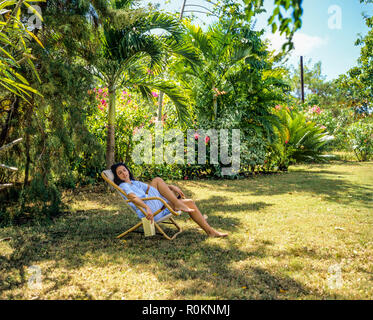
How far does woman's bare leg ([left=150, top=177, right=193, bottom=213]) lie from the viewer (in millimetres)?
4297

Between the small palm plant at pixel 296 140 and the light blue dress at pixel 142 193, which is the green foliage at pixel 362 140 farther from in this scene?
the light blue dress at pixel 142 193

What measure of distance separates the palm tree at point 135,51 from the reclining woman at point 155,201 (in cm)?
262

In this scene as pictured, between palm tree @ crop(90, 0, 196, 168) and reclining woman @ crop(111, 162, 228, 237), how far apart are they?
262 centimetres

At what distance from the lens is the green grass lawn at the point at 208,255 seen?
9.00ft

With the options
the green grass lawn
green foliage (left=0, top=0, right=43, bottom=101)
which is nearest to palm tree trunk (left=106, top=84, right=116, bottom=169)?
the green grass lawn

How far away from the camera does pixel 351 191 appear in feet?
24.4

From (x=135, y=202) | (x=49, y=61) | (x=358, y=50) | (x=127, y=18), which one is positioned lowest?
(x=135, y=202)

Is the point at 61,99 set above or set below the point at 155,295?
above

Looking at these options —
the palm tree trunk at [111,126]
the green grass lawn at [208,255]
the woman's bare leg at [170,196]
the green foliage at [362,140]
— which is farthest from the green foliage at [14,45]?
the green foliage at [362,140]

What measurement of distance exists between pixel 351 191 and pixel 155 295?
633 centimetres

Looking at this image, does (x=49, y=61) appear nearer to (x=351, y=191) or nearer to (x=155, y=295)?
(x=155, y=295)

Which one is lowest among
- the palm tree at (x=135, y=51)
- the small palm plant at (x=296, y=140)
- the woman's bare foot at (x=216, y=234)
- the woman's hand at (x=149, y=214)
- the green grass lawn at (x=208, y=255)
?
the green grass lawn at (x=208, y=255)

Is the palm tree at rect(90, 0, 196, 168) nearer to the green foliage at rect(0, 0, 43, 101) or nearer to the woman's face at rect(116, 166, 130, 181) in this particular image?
the green foliage at rect(0, 0, 43, 101)
